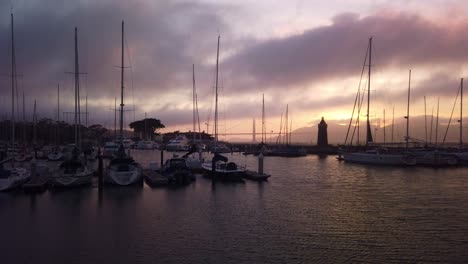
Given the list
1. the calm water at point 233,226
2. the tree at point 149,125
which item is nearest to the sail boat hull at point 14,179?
the calm water at point 233,226

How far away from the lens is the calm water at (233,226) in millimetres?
15922

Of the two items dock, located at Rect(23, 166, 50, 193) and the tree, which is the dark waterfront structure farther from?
the tree

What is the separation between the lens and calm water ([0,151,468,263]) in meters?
15.9

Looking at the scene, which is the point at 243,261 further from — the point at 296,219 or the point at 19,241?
the point at 19,241

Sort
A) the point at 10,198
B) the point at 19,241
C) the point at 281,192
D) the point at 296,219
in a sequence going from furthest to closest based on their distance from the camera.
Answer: the point at 281,192 → the point at 10,198 → the point at 296,219 → the point at 19,241

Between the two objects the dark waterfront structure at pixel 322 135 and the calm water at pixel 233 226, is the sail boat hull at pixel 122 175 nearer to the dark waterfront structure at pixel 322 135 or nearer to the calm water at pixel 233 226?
the calm water at pixel 233 226

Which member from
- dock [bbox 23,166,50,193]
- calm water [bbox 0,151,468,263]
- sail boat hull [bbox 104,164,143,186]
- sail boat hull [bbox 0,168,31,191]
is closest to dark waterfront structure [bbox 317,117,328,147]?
calm water [bbox 0,151,468,263]

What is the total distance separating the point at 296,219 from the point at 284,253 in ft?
21.4

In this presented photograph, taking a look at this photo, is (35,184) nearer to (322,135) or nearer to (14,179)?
(14,179)

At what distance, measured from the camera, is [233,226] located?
20.6 m

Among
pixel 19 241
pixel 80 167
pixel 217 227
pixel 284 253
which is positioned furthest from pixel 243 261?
pixel 80 167

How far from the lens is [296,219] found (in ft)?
73.8

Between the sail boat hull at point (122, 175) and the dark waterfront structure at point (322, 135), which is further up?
the dark waterfront structure at point (322, 135)

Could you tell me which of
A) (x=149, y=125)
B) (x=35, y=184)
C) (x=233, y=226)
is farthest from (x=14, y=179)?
(x=149, y=125)
